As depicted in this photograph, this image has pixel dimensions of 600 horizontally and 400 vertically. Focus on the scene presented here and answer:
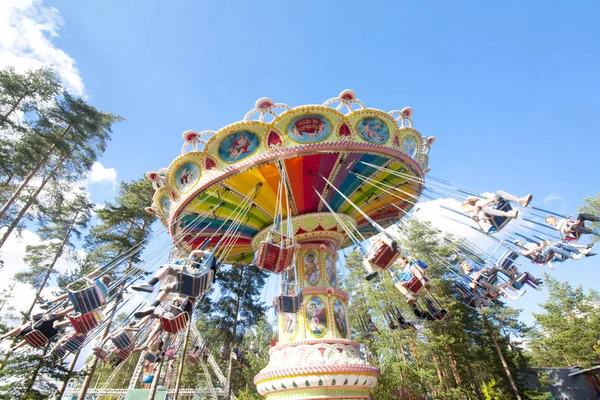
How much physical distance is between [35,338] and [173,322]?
2707mm

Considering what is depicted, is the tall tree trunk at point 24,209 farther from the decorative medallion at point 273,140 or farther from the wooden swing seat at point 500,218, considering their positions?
the wooden swing seat at point 500,218

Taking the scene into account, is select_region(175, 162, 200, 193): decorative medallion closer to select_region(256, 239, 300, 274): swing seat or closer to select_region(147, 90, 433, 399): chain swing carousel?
select_region(147, 90, 433, 399): chain swing carousel

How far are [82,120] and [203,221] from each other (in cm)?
980

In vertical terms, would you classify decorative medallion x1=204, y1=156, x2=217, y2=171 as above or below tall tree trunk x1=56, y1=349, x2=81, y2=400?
above

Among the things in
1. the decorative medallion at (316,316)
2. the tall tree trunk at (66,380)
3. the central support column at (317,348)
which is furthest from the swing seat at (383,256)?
the tall tree trunk at (66,380)

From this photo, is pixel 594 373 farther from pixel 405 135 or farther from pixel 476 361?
pixel 405 135

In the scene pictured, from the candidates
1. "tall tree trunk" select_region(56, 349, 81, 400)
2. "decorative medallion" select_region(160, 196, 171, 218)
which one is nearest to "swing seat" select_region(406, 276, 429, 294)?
"decorative medallion" select_region(160, 196, 171, 218)

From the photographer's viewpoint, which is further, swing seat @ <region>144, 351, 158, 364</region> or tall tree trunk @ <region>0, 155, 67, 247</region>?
tall tree trunk @ <region>0, 155, 67, 247</region>

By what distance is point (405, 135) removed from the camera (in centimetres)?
880

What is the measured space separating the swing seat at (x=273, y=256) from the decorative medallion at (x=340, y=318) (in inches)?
123

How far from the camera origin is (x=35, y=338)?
5980mm

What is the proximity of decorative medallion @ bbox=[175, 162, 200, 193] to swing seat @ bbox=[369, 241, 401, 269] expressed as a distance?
4.93 m

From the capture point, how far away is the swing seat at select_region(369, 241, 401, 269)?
5.61 metres

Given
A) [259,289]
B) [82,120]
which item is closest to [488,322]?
[259,289]
